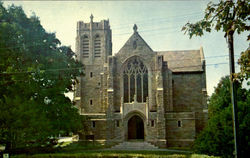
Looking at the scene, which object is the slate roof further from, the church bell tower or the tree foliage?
the tree foliage

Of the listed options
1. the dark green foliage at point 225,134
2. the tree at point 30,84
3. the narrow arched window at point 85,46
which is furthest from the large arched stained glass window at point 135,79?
the dark green foliage at point 225,134

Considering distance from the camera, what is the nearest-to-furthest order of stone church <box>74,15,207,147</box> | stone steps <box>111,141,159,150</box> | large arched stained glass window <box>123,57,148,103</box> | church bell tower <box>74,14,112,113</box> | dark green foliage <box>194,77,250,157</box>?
1. dark green foliage <box>194,77,250,157</box>
2. stone steps <box>111,141,159,150</box>
3. stone church <box>74,15,207,147</box>
4. large arched stained glass window <box>123,57,148,103</box>
5. church bell tower <box>74,14,112,113</box>

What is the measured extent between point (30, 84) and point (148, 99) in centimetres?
1594


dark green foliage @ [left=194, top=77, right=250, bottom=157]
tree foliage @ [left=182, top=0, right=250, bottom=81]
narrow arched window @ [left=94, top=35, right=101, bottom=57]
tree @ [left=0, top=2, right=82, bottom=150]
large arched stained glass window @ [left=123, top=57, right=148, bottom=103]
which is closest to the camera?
tree foliage @ [left=182, top=0, right=250, bottom=81]

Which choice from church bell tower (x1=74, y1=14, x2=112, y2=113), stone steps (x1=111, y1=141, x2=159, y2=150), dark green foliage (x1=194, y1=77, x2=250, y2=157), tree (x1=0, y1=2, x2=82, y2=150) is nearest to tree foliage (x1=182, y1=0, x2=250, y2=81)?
dark green foliage (x1=194, y1=77, x2=250, y2=157)

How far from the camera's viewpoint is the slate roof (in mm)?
36531

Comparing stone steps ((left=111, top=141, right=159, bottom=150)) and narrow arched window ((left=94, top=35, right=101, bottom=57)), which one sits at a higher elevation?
narrow arched window ((left=94, top=35, right=101, bottom=57))

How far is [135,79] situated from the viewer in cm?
3341

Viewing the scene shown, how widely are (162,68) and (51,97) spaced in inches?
613

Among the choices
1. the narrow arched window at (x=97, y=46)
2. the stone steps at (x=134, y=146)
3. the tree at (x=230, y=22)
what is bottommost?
the stone steps at (x=134, y=146)

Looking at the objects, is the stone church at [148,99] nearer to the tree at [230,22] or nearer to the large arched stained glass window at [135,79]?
the large arched stained glass window at [135,79]

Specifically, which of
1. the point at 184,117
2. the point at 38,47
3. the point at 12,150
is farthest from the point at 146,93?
the point at 12,150

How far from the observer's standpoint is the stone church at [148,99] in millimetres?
32000

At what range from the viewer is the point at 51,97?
23.6m
